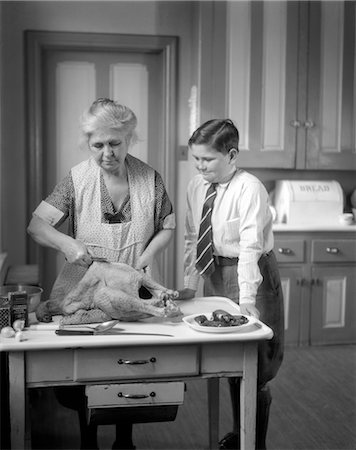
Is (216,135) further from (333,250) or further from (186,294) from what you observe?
(333,250)

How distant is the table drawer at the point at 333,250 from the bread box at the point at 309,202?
20cm

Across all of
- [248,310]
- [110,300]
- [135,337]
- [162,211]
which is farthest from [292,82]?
[135,337]

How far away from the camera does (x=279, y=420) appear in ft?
10.0

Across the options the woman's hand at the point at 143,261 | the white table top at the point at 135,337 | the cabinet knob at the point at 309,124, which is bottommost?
the white table top at the point at 135,337

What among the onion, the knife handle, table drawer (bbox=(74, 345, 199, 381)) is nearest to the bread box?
table drawer (bbox=(74, 345, 199, 381))

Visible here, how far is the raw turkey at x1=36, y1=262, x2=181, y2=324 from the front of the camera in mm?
1969

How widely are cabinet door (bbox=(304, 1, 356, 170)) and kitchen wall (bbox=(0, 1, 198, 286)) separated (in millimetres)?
880

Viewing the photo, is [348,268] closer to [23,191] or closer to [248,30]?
[248,30]

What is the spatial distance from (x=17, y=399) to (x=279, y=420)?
5.42 feet

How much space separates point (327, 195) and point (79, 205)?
284cm

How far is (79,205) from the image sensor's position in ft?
7.13

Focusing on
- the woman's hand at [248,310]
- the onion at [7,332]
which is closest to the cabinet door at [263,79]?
the woman's hand at [248,310]

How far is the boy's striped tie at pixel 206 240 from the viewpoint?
2.44 metres

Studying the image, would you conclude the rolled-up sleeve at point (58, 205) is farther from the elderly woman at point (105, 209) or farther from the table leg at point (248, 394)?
the table leg at point (248, 394)
